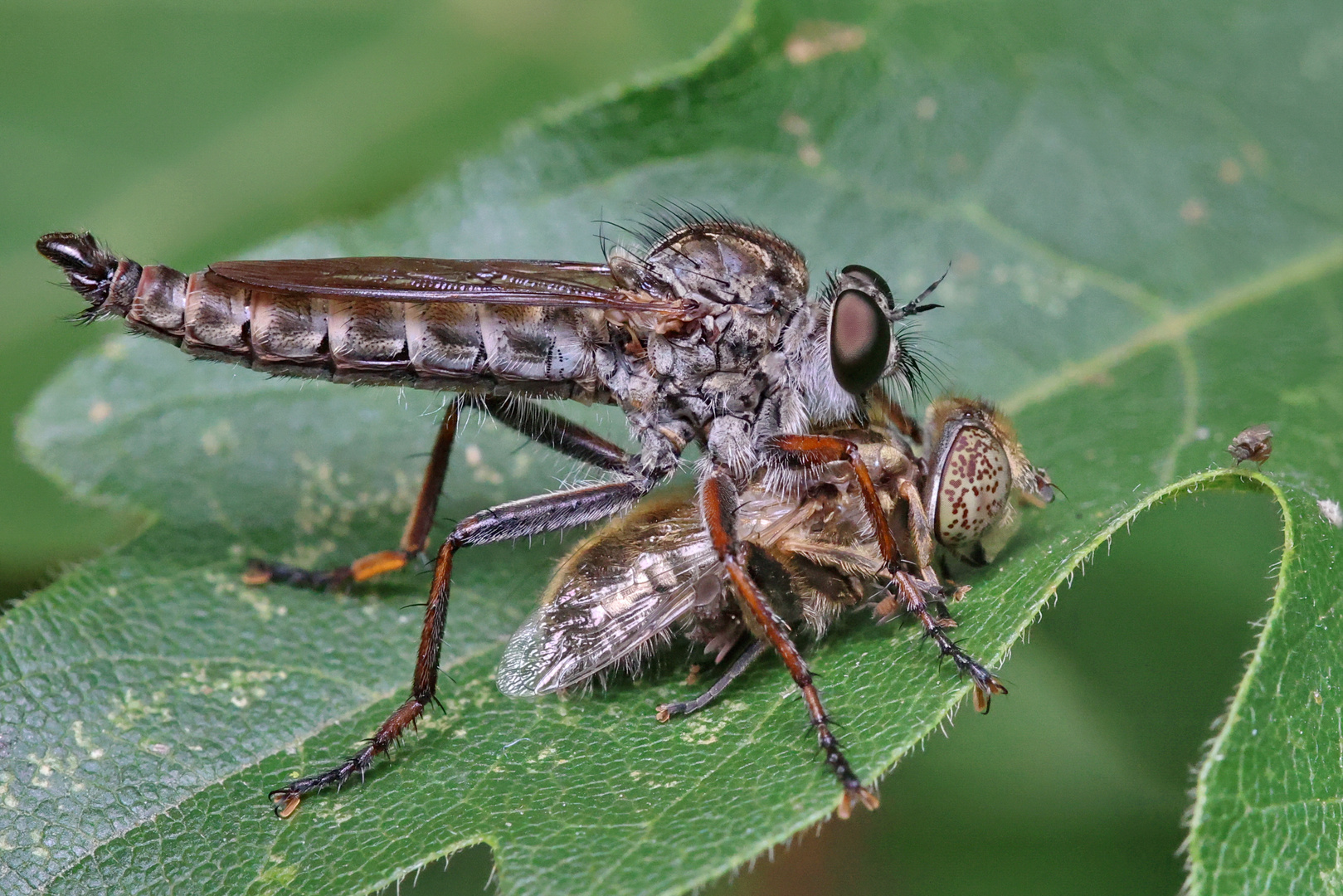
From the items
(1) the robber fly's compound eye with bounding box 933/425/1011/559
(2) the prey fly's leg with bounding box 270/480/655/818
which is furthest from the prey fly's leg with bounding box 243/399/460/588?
(1) the robber fly's compound eye with bounding box 933/425/1011/559

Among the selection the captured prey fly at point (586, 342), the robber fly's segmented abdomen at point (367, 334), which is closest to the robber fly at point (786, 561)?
the captured prey fly at point (586, 342)

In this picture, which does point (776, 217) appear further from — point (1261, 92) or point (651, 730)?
point (651, 730)

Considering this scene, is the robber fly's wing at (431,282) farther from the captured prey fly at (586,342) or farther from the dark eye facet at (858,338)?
the dark eye facet at (858,338)

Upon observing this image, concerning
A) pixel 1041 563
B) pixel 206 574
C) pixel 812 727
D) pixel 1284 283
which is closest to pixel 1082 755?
pixel 1041 563

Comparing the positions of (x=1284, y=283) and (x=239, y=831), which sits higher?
(x=1284, y=283)

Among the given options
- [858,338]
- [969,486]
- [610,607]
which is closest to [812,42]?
[858,338]

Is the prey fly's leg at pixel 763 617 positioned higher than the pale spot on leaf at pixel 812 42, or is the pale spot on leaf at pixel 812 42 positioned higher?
the pale spot on leaf at pixel 812 42
